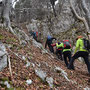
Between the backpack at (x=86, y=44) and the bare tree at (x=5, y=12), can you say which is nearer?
the backpack at (x=86, y=44)

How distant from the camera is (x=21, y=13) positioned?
26.8 meters

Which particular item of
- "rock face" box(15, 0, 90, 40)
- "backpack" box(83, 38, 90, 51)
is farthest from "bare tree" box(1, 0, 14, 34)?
"rock face" box(15, 0, 90, 40)

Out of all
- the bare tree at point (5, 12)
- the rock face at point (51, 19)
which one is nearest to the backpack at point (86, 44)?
the bare tree at point (5, 12)

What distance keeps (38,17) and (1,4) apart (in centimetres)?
1549

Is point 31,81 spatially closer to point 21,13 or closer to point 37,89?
point 37,89

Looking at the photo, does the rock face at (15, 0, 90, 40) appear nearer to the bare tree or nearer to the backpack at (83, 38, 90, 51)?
the bare tree

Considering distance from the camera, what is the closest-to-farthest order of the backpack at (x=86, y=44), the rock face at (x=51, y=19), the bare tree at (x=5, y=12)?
1. the backpack at (x=86, y=44)
2. the bare tree at (x=5, y=12)
3. the rock face at (x=51, y=19)

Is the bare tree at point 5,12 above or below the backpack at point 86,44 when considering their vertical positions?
above

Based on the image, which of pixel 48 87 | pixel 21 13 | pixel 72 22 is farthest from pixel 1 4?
pixel 21 13

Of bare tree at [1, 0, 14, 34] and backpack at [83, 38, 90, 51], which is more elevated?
bare tree at [1, 0, 14, 34]

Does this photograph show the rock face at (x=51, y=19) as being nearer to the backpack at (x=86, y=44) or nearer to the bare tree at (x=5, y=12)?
the bare tree at (x=5, y=12)

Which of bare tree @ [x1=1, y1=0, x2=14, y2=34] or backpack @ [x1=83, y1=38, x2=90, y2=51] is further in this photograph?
bare tree @ [x1=1, y1=0, x2=14, y2=34]

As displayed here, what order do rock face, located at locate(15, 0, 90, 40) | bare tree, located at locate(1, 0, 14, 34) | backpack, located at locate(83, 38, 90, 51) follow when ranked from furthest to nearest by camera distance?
rock face, located at locate(15, 0, 90, 40) → bare tree, located at locate(1, 0, 14, 34) → backpack, located at locate(83, 38, 90, 51)

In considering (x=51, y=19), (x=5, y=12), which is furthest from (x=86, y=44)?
(x=51, y=19)
